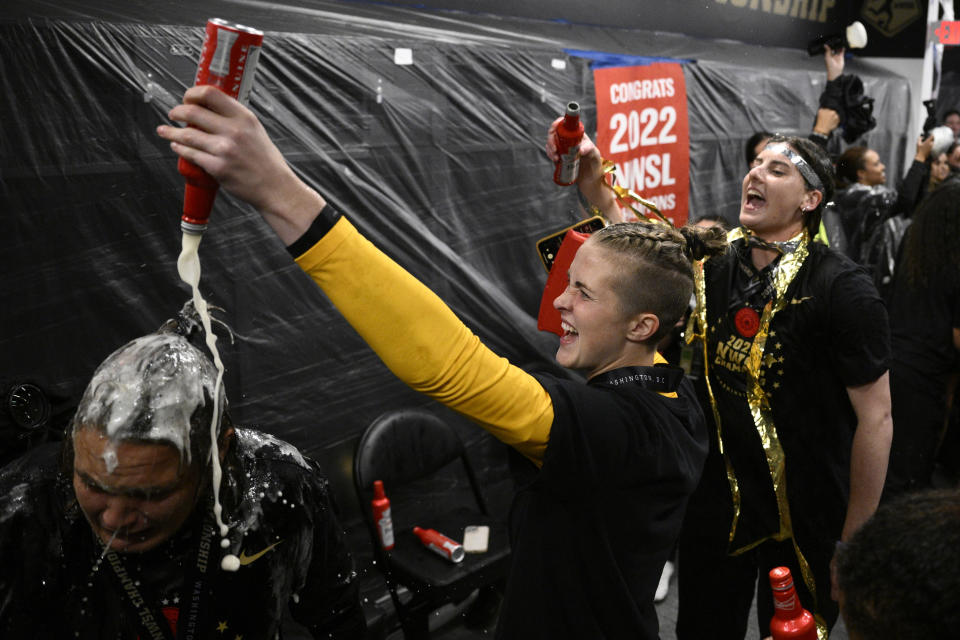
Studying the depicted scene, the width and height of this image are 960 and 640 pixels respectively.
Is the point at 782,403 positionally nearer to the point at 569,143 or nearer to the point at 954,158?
the point at 569,143

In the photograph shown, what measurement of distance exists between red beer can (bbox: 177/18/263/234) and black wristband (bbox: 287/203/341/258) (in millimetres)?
129

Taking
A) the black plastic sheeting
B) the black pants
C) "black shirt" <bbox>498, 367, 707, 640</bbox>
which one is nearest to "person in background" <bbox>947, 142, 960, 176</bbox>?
the black plastic sheeting

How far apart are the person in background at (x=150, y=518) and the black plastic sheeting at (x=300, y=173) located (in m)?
0.70

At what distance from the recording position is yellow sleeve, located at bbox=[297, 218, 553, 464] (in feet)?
3.37

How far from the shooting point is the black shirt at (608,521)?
4.25 ft

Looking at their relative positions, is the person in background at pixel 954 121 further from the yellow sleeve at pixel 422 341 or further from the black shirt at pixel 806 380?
the yellow sleeve at pixel 422 341

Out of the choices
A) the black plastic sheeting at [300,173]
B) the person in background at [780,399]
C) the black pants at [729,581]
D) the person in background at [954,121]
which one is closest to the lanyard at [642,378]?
the person in background at [780,399]

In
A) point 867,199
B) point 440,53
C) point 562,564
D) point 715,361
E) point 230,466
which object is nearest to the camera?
point 562,564

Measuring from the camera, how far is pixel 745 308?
2430 mm

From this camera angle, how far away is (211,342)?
1.19 metres

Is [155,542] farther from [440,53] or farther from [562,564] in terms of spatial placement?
[440,53]

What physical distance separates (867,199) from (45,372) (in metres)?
5.36

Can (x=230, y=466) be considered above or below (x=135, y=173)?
below

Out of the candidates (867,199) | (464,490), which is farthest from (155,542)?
(867,199)
